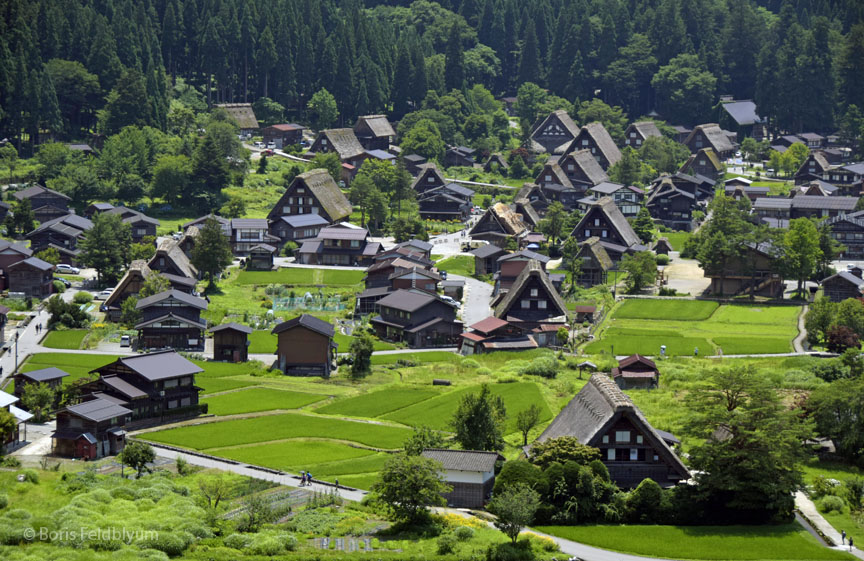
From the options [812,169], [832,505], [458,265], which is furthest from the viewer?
[812,169]

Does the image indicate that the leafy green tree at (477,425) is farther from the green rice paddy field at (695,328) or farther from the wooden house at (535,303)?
the wooden house at (535,303)

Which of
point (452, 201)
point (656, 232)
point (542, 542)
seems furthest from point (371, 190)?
point (542, 542)

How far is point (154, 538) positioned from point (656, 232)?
73239mm

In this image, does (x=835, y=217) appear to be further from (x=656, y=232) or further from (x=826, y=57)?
(x=826, y=57)

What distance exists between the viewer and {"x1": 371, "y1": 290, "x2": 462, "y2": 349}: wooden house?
78688 millimetres

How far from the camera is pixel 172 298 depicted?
76.8 m

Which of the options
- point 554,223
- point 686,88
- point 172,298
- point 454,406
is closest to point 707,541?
point 454,406

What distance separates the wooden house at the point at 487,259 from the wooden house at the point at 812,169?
42620mm

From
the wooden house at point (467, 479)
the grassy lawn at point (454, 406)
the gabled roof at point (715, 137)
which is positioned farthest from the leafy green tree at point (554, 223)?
the wooden house at point (467, 479)

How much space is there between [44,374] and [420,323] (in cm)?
2471

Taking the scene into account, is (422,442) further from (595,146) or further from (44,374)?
(595,146)

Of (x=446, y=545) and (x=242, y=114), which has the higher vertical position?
Result: (x=242, y=114)

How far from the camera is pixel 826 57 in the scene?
144 metres

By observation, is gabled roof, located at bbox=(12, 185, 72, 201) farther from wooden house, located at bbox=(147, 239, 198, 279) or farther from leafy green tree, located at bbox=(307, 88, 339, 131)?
leafy green tree, located at bbox=(307, 88, 339, 131)
